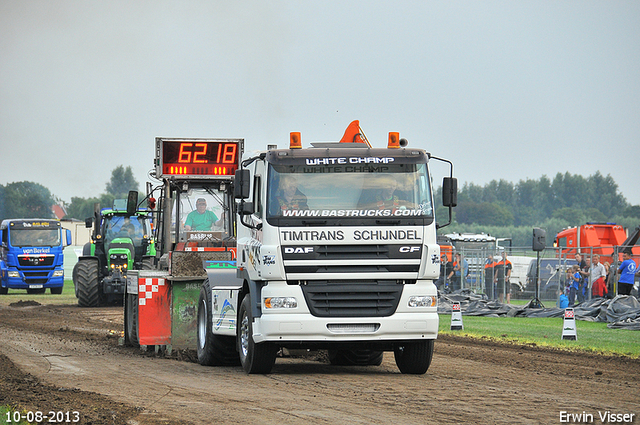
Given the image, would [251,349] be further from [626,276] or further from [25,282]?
[25,282]

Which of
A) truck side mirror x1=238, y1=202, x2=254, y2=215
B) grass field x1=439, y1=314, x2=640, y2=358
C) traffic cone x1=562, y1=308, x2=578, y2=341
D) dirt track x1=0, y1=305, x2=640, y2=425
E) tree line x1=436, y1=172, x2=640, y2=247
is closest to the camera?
dirt track x1=0, y1=305, x2=640, y2=425

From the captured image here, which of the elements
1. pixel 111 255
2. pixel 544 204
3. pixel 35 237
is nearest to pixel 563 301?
pixel 111 255

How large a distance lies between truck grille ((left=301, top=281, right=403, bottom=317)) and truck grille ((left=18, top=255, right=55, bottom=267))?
1128 inches

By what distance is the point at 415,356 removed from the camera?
452 inches

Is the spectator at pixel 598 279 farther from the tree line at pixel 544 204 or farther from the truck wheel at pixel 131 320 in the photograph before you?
the tree line at pixel 544 204

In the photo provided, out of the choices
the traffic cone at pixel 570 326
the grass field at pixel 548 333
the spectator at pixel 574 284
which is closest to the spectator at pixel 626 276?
the grass field at pixel 548 333

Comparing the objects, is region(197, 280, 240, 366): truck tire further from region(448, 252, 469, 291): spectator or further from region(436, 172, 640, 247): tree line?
region(436, 172, 640, 247): tree line

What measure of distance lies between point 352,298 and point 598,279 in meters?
16.5

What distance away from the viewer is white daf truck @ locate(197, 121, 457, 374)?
35.2ft

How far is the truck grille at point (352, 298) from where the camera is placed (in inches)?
424

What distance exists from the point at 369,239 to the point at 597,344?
7247mm

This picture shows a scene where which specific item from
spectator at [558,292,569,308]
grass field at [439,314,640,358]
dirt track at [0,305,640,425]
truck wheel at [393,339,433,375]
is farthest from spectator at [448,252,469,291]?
truck wheel at [393,339,433,375]

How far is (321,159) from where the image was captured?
11.2 meters

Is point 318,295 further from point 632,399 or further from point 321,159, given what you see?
point 632,399
